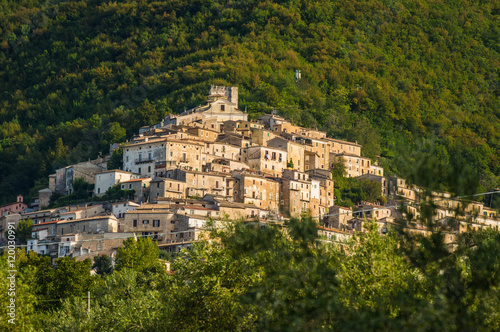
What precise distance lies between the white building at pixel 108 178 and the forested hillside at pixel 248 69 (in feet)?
62.4

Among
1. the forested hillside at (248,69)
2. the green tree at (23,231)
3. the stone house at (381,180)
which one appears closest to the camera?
the green tree at (23,231)

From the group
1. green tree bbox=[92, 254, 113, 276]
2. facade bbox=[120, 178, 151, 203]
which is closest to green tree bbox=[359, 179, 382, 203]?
facade bbox=[120, 178, 151, 203]

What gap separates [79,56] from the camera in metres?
150

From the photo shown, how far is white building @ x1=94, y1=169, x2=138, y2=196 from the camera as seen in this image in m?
79.2

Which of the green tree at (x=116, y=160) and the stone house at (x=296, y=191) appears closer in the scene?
the stone house at (x=296, y=191)

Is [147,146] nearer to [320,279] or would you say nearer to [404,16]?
[320,279]

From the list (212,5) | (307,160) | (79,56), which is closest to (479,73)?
(212,5)

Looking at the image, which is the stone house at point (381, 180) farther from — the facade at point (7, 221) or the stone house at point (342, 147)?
the facade at point (7, 221)

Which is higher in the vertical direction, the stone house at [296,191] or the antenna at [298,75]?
the antenna at [298,75]

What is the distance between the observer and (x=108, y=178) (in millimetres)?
79938

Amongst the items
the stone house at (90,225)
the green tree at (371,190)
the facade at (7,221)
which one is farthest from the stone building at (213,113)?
the stone house at (90,225)

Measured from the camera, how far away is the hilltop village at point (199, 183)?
68562 millimetres

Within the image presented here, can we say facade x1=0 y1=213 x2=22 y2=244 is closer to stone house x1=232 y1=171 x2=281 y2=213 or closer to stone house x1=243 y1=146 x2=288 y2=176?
stone house x1=232 y1=171 x2=281 y2=213

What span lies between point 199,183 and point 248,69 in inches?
1944
